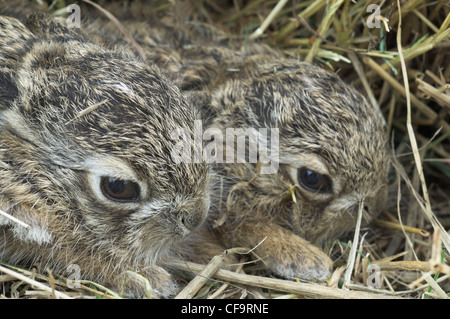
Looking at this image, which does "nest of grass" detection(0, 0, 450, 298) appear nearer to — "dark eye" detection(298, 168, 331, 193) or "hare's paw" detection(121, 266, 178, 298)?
"hare's paw" detection(121, 266, 178, 298)

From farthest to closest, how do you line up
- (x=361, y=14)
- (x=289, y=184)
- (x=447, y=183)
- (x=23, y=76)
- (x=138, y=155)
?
(x=447, y=183) → (x=361, y=14) → (x=289, y=184) → (x=23, y=76) → (x=138, y=155)

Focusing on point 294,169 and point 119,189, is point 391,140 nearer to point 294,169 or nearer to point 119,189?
point 294,169

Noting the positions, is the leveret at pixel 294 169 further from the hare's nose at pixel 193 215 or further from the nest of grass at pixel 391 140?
the hare's nose at pixel 193 215

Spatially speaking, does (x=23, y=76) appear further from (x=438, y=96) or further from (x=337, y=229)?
(x=438, y=96)

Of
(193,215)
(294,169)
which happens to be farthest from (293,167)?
Result: (193,215)

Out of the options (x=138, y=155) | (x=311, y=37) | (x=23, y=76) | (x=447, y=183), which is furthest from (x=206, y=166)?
(x=447, y=183)

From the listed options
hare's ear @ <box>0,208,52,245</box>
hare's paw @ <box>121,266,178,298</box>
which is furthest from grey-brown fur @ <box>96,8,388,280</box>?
hare's ear @ <box>0,208,52,245</box>
